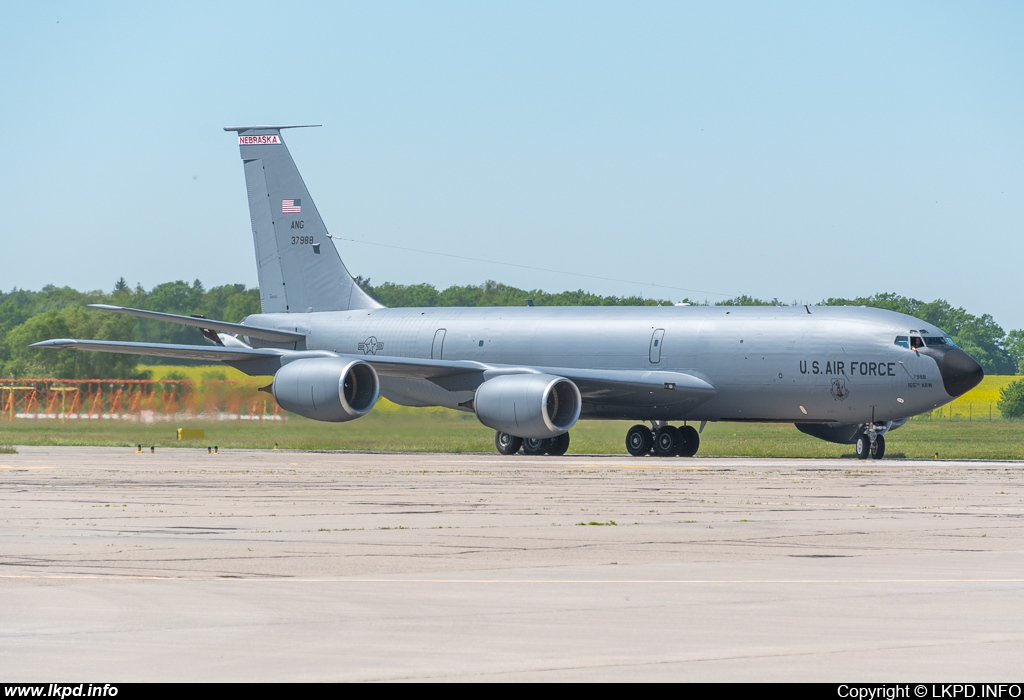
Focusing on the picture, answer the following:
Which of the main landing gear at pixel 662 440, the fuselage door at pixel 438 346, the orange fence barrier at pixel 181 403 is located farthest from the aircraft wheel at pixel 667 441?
the orange fence barrier at pixel 181 403

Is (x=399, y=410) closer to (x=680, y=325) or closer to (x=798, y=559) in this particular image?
(x=680, y=325)

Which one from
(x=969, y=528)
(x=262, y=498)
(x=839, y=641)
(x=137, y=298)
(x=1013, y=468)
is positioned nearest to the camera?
(x=839, y=641)

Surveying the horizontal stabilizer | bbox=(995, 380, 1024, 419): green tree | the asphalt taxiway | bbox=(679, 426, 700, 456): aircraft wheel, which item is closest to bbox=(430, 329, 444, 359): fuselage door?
the horizontal stabilizer

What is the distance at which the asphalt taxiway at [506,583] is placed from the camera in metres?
7.99

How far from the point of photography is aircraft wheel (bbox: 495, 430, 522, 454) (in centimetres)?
3953

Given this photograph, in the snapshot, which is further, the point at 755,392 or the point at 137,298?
the point at 137,298

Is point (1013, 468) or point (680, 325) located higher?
point (680, 325)

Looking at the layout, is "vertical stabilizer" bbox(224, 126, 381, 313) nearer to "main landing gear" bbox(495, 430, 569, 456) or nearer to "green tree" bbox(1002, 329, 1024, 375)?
"main landing gear" bbox(495, 430, 569, 456)

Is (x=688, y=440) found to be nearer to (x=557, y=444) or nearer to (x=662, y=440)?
(x=662, y=440)

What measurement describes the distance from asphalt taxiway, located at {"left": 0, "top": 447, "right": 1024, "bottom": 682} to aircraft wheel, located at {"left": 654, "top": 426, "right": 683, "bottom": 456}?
1569 centimetres

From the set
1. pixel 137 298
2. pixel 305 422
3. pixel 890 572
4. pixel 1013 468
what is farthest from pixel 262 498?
pixel 137 298

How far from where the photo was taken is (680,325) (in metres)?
38.9
